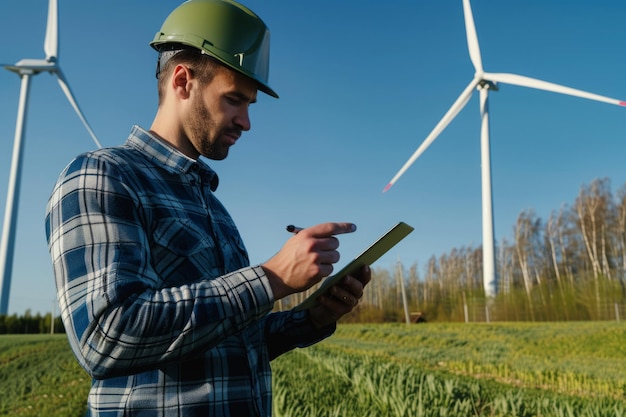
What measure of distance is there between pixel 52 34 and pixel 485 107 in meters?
20.1

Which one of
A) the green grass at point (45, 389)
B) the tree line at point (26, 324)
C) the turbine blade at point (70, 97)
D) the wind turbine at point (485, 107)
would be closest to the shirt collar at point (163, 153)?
the green grass at point (45, 389)

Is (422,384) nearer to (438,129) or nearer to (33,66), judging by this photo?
(438,129)

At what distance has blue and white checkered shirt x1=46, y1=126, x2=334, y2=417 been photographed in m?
1.18

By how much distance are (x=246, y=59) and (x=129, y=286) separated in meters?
0.72

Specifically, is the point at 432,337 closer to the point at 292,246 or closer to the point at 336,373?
the point at 336,373

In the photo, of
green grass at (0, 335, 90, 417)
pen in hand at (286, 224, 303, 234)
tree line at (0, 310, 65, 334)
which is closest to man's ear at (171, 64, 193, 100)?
pen in hand at (286, 224, 303, 234)

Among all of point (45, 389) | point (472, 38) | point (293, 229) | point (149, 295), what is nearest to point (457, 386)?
point (293, 229)

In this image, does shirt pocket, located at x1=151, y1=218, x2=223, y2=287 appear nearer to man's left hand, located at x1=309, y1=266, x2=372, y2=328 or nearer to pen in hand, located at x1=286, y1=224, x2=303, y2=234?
pen in hand, located at x1=286, y1=224, x2=303, y2=234

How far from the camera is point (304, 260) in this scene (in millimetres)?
1247

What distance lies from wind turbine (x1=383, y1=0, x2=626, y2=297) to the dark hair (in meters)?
18.6

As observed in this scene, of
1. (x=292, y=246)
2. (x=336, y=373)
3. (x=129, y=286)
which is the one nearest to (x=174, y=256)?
(x=129, y=286)

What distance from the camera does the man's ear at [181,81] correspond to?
5.27 feet

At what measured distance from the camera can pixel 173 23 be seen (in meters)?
1.67

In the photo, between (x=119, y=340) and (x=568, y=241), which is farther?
(x=568, y=241)
